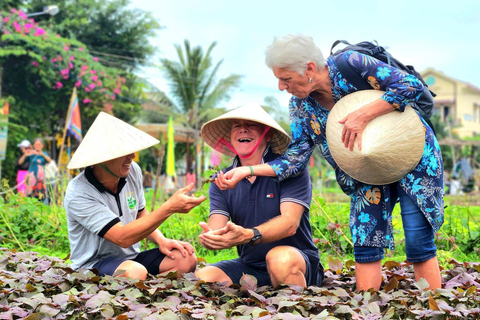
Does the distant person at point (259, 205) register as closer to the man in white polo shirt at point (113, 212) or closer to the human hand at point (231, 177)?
the human hand at point (231, 177)

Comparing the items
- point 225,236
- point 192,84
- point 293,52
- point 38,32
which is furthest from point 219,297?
point 192,84

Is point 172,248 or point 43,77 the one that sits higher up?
point 43,77

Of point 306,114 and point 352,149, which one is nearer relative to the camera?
point 352,149

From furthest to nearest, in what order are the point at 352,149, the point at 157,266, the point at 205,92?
the point at 205,92, the point at 157,266, the point at 352,149

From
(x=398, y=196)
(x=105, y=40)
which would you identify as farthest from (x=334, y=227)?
(x=105, y=40)

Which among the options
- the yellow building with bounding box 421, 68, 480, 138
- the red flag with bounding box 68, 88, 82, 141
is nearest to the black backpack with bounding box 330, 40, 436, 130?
the red flag with bounding box 68, 88, 82, 141

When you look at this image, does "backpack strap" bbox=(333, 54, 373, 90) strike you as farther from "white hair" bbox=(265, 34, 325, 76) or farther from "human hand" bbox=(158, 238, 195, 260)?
"human hand" bbox=(158, 238, 195, 260)

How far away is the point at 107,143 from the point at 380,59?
1.66 m

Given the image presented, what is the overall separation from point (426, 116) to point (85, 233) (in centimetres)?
217

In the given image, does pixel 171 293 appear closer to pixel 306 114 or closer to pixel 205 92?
pixel 306 114

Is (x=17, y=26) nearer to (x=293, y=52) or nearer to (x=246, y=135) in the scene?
(x=246, y=135)

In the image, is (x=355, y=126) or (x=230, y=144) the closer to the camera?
(x=355, y=126)

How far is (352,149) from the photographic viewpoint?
2990 mm

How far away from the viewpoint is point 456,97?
46.1m
